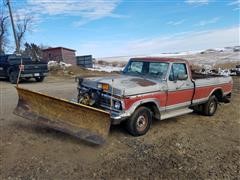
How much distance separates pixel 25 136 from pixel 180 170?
342 cm

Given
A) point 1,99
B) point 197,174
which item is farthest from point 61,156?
point 1,99

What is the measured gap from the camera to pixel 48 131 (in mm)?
6383

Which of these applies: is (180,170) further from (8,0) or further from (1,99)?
(8,0)

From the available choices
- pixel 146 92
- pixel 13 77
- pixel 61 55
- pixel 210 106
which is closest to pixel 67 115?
pixel 146 92

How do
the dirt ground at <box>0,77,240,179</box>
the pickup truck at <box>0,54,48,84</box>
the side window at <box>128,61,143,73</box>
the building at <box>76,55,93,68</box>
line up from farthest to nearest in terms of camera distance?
the building at <box>76,55,93,68</box> < the pickup truck at <box>0,54,48,84</box> < the side window at <box>128,61,143,73</box> < the dirt ground at <box>0,77,240,179</box>

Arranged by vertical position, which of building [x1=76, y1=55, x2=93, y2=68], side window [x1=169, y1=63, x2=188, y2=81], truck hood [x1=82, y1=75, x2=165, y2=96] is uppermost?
side window [x1=169, y1=63, x2=188, y2=81]

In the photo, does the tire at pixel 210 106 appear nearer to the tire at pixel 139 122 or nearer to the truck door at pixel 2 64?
the tire at pixel 139 122

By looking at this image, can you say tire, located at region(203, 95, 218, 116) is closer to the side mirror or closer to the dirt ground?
the dirt ground

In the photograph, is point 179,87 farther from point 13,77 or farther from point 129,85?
point 13,77

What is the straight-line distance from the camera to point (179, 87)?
23.0ft

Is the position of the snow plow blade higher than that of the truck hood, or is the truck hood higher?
the truck hood

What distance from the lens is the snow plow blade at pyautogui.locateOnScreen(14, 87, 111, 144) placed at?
542 centimetres

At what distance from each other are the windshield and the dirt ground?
1368mm

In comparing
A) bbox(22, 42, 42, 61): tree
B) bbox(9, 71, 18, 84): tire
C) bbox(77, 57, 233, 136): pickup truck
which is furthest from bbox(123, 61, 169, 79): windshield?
bbox(22, 42, 42, 61): tree
